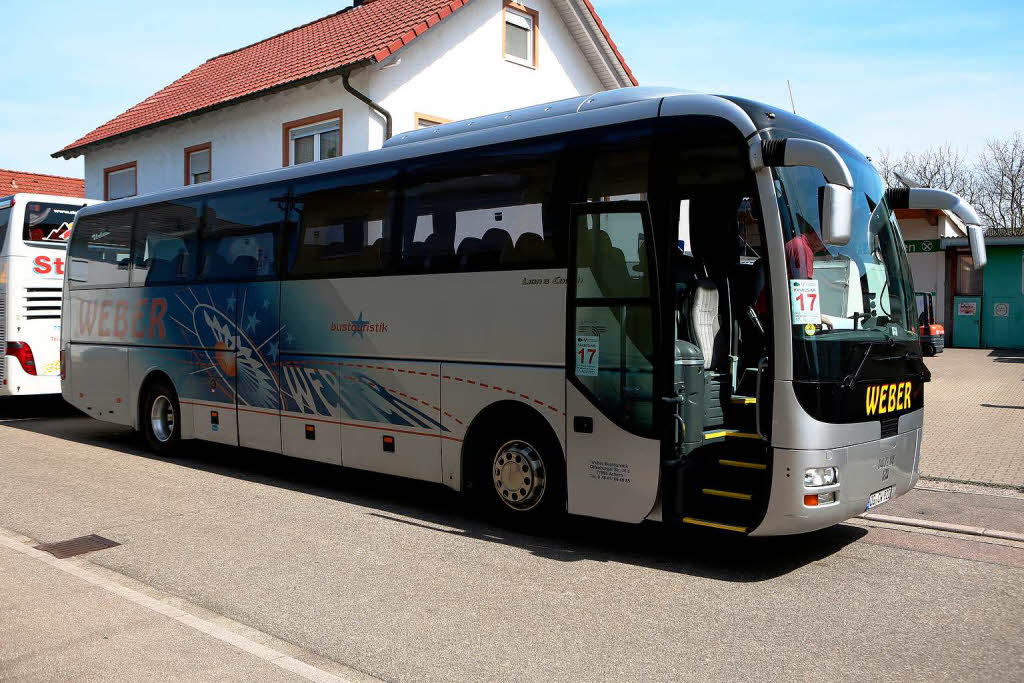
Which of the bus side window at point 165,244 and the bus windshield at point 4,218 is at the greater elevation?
the bus windshield at point 4,218

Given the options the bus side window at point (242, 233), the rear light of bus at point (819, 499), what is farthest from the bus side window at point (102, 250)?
the rear light of bus at point (819, 499)

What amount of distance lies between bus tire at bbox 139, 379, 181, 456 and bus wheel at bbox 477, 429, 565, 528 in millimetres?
5181

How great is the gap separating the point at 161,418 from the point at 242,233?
2.90 metres

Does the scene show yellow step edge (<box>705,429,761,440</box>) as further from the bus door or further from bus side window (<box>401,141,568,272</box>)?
bus side window (<box>401,141,568,272</box>)

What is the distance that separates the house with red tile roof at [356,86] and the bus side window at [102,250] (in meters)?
5.68

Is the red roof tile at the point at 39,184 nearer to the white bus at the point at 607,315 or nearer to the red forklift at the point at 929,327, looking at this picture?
the red forklift at the point at 929,327

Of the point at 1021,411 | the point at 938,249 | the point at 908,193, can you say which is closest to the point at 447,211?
the point at 908,193

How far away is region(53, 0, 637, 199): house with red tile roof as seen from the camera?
18.1 metres

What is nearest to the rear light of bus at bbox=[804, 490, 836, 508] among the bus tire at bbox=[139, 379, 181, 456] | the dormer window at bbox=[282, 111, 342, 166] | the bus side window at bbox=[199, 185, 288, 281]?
the bus side window at bbox=[199, 185, 288, 281]

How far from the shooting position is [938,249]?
1196 inches

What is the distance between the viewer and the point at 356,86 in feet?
58.6

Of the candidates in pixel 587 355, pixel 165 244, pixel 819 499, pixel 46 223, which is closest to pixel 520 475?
pixel 587 355

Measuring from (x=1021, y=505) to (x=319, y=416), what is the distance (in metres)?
6.54

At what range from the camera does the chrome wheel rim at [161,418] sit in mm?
11516
